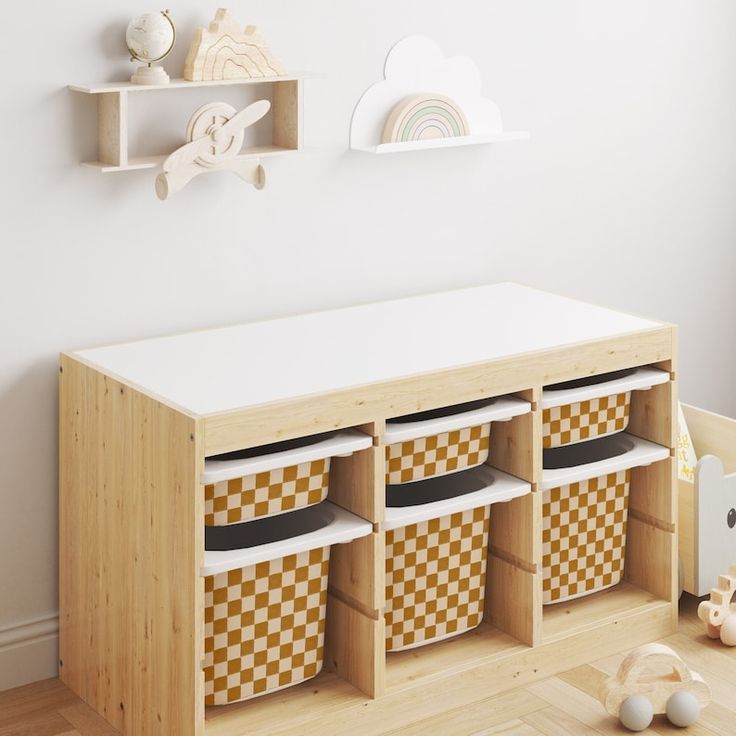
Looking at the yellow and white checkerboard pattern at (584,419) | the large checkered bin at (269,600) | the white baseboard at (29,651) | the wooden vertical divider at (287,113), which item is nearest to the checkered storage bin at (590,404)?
the yellow and white checkerboard pattern at (584,419)

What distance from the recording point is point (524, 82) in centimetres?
300

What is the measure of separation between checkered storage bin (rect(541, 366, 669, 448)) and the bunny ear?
30.8 inches

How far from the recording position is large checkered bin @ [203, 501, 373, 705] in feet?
7.39

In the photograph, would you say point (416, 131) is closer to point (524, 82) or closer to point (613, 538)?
point (524, 82)

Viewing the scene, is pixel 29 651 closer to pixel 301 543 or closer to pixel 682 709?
pixel 301 543

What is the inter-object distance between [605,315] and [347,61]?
30.1 inches

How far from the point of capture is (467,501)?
8.04ft

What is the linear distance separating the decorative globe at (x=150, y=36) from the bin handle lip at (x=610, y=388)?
97cm

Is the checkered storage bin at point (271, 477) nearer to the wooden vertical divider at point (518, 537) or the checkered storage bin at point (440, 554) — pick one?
the checkered storage bin at point (440, 554)

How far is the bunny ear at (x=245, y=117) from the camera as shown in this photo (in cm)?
251

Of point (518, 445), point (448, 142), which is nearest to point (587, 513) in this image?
point (518, 445)

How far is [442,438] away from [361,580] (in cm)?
31

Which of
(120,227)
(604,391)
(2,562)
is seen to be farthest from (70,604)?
(604,391)

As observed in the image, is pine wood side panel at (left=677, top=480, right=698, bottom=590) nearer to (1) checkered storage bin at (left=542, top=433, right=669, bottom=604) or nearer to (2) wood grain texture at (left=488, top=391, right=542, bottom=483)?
(1) checkered storage bin at (left=542, top=433, right=669, bottom=604)
